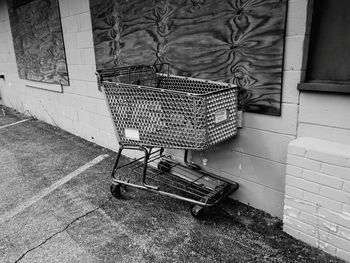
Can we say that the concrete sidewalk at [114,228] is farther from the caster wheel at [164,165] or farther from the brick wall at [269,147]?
the caster wheel at [164,165]

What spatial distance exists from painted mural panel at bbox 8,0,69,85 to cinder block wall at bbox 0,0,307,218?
0.28 metres

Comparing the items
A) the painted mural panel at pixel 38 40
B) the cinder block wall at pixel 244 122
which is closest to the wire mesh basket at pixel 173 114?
the cinder block wall at pixel 244 122

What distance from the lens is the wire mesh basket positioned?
2322 millimetres

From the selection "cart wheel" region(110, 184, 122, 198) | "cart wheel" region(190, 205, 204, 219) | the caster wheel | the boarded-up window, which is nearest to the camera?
the boarded-up window

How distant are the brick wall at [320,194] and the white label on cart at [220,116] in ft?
1.82

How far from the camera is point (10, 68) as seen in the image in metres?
7.60

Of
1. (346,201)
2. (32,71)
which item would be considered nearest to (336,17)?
(346,201)

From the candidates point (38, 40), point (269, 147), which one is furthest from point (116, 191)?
point (38, 40)

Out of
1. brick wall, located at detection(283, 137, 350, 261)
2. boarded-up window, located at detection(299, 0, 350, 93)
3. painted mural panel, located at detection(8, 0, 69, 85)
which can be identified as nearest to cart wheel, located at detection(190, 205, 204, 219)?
brick wall, located at detection(283, 137, 350, 261)

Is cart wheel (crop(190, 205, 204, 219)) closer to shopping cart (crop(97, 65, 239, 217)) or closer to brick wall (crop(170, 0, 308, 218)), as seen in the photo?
shopping cart (crop(97, 65, 239, 217))

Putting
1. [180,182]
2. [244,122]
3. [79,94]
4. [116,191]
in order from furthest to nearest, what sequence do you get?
[79,94], [180,182], [116,191], [244,122]

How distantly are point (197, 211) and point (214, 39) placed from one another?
1508 mm

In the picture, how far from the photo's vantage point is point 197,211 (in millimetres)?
2613

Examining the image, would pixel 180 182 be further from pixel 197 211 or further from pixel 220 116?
pixel 220 116
